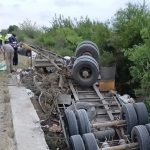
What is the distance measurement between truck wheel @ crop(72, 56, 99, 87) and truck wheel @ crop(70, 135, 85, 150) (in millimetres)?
5723

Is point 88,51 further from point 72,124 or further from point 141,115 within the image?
point 72,124

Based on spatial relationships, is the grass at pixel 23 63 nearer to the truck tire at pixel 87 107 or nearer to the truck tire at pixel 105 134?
the truck tire at pixel 87 107

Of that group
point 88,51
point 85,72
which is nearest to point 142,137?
point 85,72

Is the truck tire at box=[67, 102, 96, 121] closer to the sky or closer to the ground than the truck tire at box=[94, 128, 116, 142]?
closer to the sky

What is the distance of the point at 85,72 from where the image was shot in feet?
51.2

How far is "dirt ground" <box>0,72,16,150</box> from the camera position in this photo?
9.53m

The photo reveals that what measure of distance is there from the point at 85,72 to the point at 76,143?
5.97 m

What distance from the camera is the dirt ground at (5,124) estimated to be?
9533 millimetres

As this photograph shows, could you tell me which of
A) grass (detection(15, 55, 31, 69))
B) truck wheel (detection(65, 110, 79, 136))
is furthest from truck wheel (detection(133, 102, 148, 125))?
grass (detection(15, 55, 31, 69))

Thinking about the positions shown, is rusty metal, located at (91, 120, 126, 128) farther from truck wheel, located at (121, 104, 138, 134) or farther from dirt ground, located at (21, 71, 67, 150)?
dirt ground, located at (21, 71, 67, 150)

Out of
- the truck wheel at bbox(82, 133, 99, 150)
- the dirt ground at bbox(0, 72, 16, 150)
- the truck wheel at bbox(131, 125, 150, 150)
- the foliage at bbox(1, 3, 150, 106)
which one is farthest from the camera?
the foliage at bbox(1, 3, 150, 106)

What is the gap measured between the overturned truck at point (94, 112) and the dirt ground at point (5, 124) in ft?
4.31

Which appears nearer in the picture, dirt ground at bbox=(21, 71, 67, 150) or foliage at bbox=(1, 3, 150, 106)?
dirt ground at bbox=(21, 71, 67, 150)

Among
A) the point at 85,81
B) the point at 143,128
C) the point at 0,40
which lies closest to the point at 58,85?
the point at 85,81
